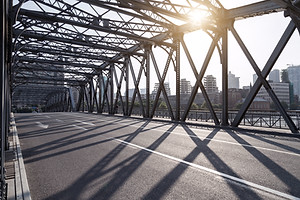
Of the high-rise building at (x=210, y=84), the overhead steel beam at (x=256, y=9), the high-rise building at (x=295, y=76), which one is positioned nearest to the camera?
the overhead steel beam at (x=256, y=9)

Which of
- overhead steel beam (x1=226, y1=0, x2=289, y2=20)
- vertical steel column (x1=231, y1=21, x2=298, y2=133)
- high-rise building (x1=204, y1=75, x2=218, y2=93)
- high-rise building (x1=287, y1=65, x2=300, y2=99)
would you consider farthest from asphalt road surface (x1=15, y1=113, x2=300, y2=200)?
high-rise building (x1=204, y1=75, x2=218, y2=93)

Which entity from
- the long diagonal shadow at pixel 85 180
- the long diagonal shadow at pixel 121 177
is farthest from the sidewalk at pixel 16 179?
the long diagonal shadow at pixel 121 177

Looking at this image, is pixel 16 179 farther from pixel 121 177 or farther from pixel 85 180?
pixel 121 177

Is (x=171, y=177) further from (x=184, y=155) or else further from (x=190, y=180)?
(x=184, y=155)

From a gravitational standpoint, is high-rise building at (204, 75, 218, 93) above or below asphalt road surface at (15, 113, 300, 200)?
above

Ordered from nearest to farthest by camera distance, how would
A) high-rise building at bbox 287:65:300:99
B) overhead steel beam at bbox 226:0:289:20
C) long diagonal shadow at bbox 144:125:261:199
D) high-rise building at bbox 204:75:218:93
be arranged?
long diagonal shadow at bbox 144:125:261:199, overhead steel beam at bbox 226:0:289:20, high-rise building at bbox 287:65:300:99, high-rise building at bbox 204:75:218:93

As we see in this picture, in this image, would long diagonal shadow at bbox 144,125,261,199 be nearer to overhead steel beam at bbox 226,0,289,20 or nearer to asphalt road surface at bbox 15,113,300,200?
asphalt road surface at bbox 15,113,300,200

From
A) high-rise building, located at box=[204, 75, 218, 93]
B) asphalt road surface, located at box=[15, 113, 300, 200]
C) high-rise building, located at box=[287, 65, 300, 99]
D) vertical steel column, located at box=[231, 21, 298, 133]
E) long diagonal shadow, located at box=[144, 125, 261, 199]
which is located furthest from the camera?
high-rise building, located at box=[204, 75, 218, 93]

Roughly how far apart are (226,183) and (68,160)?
4.34m

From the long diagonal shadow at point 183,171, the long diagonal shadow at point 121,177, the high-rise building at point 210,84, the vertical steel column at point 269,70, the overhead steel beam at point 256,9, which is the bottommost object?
the long diagonal shadow at point 121,177

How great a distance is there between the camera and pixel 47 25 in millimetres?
18438

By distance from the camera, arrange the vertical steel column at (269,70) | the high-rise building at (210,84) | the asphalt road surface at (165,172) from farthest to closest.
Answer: the high-rise building at (210,84), the vertical steel column at (269,70), the asphalt road surface at (165,172)

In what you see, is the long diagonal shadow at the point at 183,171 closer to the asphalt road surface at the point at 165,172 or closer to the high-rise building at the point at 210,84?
the asphalt road surface at the point at 165,172

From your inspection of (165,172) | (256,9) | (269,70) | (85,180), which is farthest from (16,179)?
(256,9)
